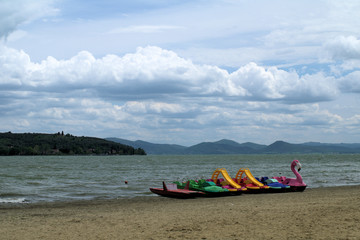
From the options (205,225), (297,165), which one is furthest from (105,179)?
(205,225)

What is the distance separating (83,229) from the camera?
12.1m

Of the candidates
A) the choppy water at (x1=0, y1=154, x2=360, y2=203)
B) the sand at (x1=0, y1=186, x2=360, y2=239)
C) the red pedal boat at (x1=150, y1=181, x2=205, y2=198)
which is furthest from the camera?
the choppy water at (x1=0, y1=154, x2=360, y2=203)

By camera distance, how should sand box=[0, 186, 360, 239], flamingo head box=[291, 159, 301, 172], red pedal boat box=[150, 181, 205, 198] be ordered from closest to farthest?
sand box=[0, 186, 360, 239] → red pedal boat box=[150, 181, 205, 198] → flamingo head box=[291, 159, 301, 172]

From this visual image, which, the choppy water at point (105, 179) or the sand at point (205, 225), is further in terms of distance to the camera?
the choppy water at point (105, 179)

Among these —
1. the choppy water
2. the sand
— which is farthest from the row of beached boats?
the sand

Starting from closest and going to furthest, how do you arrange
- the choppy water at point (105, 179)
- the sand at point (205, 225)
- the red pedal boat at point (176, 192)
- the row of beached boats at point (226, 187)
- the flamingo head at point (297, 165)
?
the sand at point (205, 225)
the red pedal boat at point (176, 192)
the row of beached boats at point (226, 187)
the flamingo head at point (297, 165)
the choppy water at point (105, 179)

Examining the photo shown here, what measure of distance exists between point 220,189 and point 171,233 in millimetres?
13058

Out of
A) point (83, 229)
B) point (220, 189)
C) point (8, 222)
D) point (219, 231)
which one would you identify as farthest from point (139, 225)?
point (220, 189)

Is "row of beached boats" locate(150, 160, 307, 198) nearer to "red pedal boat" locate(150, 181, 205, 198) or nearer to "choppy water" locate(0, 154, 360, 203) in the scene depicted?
"red pedal boat" locate(150, 181, 205, 198)

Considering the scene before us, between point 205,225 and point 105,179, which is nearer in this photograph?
point 205,225

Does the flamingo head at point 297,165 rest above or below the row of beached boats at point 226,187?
above

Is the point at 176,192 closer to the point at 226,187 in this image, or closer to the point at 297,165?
the point at 226,187

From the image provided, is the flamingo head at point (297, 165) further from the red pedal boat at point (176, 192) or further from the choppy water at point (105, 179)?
the red pedal boat at point (176, 192)

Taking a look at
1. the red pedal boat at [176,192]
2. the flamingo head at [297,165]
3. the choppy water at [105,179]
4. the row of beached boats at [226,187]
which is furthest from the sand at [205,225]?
the flamingo head at [297,165]
